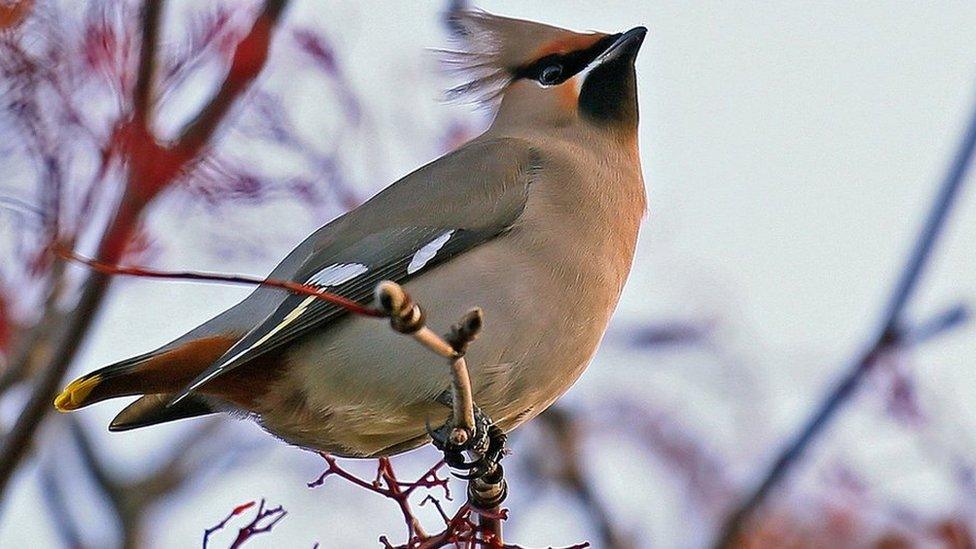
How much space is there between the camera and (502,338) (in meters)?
3.30

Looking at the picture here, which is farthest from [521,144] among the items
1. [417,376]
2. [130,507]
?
[130,507]

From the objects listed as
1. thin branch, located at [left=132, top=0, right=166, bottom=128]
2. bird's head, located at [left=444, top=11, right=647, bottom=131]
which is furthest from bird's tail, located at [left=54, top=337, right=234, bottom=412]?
bird's head, located at [left=444, top=11, right=647, bottom=131]

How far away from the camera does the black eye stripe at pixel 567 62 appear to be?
4055 mm

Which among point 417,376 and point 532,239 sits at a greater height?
point 532,239

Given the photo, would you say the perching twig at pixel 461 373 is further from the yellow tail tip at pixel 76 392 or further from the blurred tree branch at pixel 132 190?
the yellow tail tip at pixel 76 392

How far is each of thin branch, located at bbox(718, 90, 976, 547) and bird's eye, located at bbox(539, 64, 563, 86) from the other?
1.05 m

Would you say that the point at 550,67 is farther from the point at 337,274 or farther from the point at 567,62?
the point at 337,274

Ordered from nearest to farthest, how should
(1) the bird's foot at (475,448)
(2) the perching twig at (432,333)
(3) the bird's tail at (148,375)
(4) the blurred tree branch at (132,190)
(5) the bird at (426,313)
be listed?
(2) the perching twig at (432,333) → (4) the blurred tree branch at (132,190) → (1) the bird's foot at (475,448) → (3) the bird's tail at (148,375) → (5) the bird at (426,313)

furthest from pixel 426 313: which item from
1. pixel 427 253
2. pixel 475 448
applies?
pixel 475 448

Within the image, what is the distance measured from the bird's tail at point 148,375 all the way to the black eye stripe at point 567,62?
1156mm

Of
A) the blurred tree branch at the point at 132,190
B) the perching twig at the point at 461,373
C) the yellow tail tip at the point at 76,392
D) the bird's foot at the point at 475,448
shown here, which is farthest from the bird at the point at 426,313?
the blurred tree branch at the point at 132,190

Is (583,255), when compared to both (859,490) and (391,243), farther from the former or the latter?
(859,490)

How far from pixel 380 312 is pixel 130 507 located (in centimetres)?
325

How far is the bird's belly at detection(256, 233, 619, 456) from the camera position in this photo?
3309 mm
